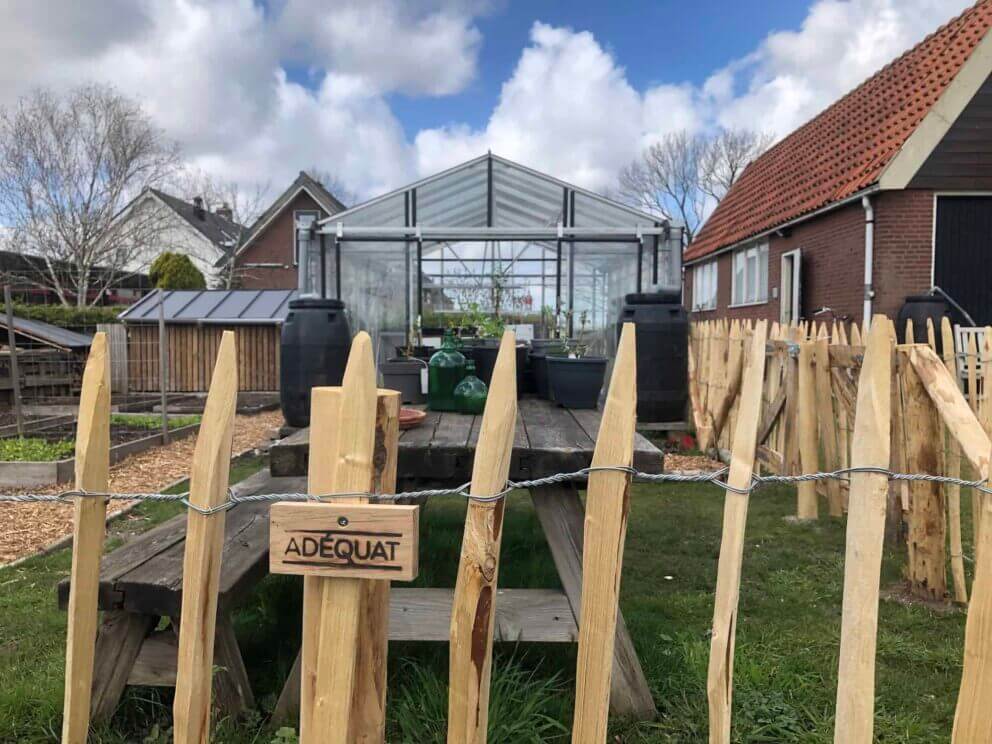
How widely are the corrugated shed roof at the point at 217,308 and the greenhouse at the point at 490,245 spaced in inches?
162

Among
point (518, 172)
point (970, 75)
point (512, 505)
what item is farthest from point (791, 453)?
point (970, 75)

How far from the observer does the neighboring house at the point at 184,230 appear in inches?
1000

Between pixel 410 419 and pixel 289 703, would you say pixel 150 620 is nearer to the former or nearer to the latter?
pixel 289 703

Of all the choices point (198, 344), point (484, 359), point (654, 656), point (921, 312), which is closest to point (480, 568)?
point (654, 656)

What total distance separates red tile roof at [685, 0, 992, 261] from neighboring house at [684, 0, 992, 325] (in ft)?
0.11

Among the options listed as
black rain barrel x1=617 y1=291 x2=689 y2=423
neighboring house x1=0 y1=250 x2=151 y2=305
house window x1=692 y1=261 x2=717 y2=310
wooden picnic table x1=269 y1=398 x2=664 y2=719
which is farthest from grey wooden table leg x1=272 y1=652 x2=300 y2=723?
neighboring house x1=0 y1=250 x2=151 y2=305

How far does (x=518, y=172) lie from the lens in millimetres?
9688

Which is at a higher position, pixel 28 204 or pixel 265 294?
pixel 28 204

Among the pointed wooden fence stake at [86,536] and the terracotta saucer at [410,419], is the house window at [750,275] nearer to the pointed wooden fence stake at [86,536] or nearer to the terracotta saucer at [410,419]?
the terracotta saucer at [410,419]

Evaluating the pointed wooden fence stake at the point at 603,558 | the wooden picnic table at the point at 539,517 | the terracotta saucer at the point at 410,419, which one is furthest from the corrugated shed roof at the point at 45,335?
the pointed wooden fence stake at the point at 603,558

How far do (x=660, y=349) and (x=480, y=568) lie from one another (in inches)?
208

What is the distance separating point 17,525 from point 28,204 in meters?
22.3

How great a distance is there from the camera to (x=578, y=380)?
3.65 meters

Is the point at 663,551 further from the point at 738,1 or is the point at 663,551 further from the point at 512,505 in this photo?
the point at 738,1
